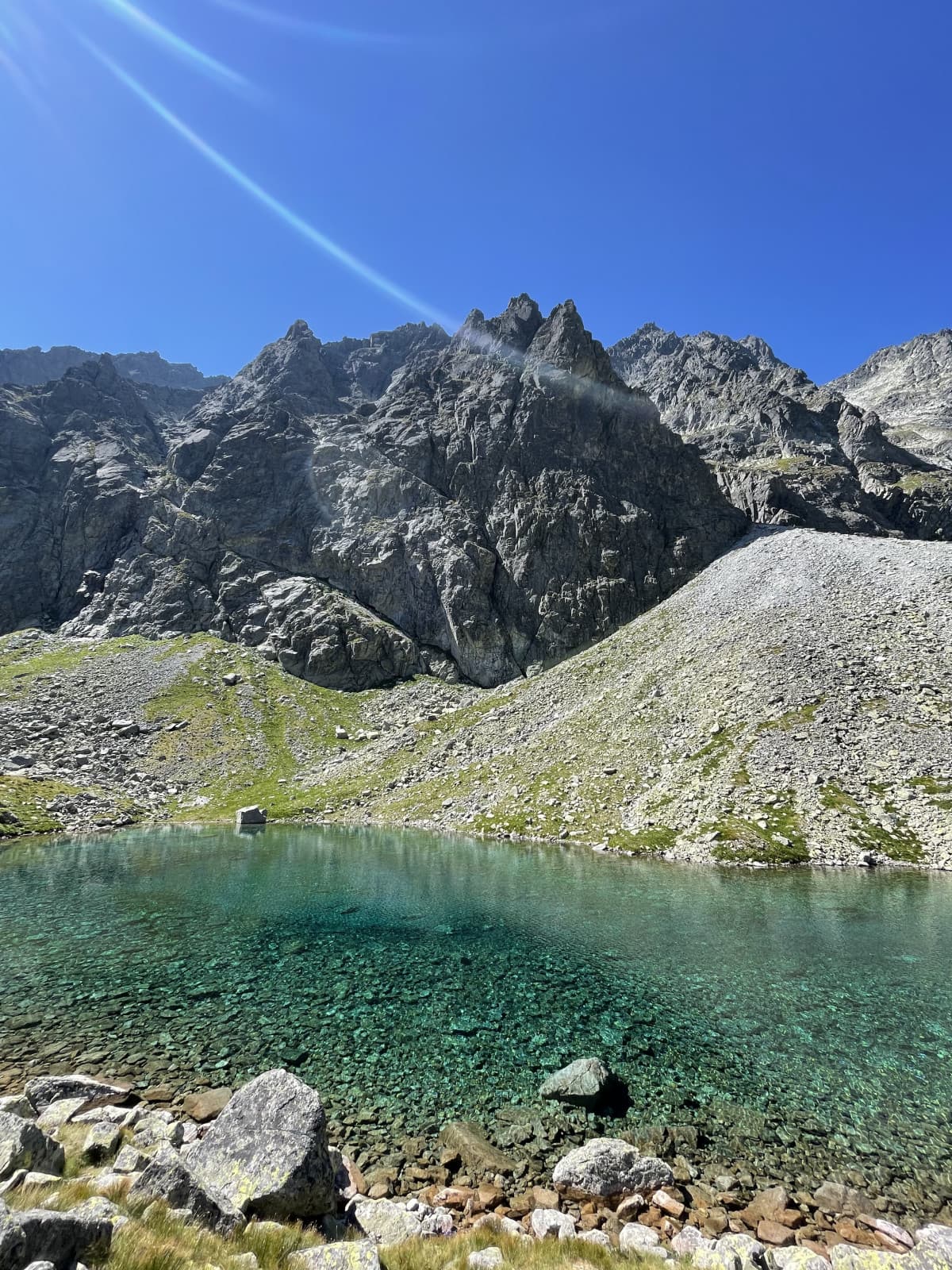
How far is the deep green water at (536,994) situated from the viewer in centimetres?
1483

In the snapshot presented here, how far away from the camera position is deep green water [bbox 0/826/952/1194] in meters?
14.8

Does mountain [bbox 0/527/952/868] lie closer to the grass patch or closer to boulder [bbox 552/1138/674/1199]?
the grass patch

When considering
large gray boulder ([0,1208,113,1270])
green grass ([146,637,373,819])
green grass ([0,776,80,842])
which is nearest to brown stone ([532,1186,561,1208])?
large gray boulder ([0,1208,113,1270])

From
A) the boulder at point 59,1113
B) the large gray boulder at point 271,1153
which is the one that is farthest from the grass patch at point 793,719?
the boulder at point 59,1113

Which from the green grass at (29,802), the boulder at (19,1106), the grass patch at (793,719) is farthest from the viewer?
the green grass at (29,802)

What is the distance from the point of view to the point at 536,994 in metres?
21.6

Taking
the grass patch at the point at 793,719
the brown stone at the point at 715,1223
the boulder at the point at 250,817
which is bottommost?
the boulder at the point at 250,817

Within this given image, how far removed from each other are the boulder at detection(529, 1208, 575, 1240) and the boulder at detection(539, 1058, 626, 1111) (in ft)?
13.1

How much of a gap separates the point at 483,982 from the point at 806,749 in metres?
42.1

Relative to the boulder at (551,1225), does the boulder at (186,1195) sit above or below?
above

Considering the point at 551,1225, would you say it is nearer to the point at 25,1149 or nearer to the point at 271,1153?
the point at 271,1153

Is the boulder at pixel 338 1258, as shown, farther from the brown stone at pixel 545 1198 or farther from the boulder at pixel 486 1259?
the brown stone at pixel 545 1198

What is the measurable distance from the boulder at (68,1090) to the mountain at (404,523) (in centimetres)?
11564

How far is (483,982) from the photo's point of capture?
74.3ft
